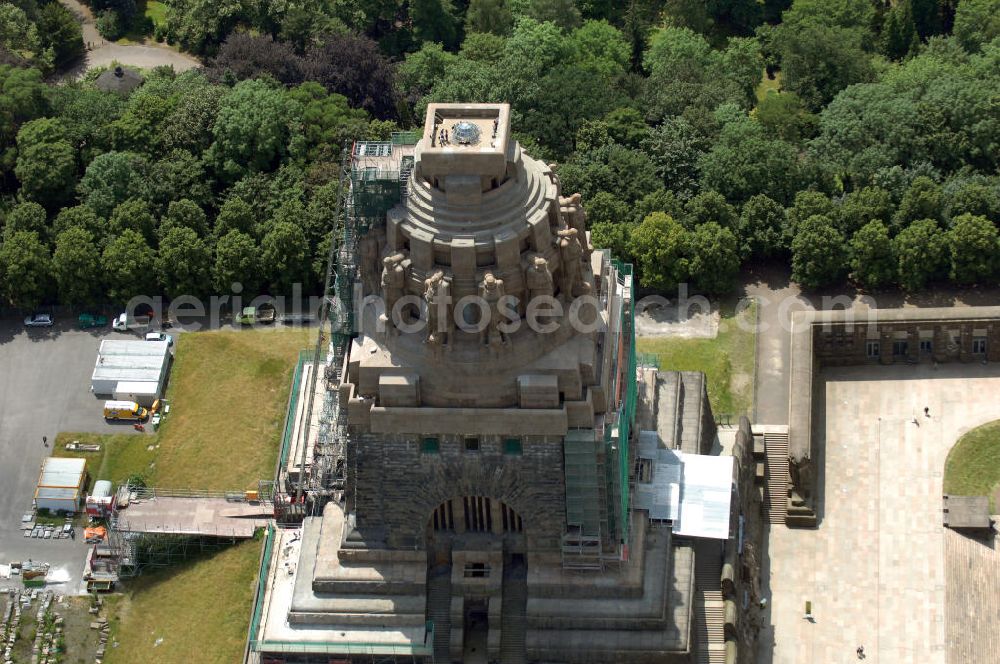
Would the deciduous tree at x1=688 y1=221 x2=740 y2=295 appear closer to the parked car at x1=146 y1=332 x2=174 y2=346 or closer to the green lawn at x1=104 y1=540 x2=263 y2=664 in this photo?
the parked car at x1=146 y1=332 x2=174 y2=346

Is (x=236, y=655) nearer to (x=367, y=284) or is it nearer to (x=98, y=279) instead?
(x=367, y=284)

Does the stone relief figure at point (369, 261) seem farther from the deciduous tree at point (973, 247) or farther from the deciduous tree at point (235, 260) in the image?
the deciduous tree at point (973, 247)

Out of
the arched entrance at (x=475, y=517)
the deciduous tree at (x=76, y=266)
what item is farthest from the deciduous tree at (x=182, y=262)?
the arched entrance at (x=475, y=517)

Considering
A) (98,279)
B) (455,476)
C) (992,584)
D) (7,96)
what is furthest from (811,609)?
(7,96)

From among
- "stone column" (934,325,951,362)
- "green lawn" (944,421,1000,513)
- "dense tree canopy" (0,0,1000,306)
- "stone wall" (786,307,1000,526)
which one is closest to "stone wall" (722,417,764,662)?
"stone wall" (786,307,1000,526)

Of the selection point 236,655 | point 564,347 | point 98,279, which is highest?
point 98,279

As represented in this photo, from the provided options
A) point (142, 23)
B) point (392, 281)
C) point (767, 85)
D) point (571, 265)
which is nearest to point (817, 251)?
point (767, 85)
